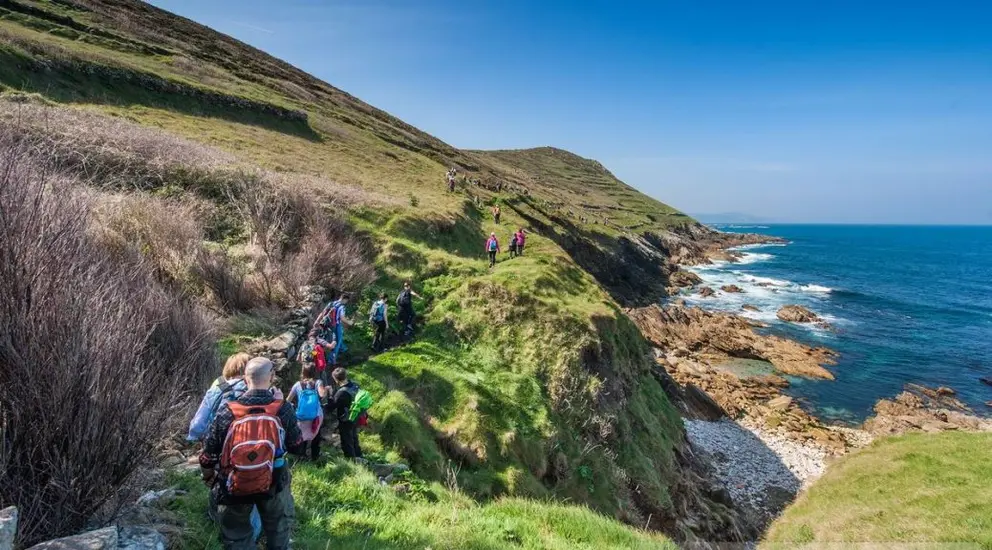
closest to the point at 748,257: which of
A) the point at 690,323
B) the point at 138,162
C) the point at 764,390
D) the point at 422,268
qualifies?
the point at 690,323

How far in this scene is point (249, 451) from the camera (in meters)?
4.97

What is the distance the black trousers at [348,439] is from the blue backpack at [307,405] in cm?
168

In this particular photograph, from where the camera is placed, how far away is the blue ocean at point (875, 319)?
3706cm

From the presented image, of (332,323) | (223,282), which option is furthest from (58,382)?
(223,282)

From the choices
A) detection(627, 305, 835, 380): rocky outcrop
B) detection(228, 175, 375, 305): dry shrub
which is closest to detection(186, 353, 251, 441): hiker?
detection(228, 175, 375, 305): dry shrub

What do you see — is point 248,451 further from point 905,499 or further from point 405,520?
point 905,499

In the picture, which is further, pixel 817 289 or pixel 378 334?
pixel 817 289

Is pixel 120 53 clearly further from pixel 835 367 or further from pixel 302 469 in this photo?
pixel 835 367

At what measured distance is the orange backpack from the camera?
196 inches

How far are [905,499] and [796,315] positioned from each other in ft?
157

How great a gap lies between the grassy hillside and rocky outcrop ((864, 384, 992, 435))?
17663mm

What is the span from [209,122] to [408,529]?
44.1 metres

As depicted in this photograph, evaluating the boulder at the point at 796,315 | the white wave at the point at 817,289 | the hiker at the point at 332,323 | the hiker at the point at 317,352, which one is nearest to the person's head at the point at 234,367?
the hiker at the point at 317,352

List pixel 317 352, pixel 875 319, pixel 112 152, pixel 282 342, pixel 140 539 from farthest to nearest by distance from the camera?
1. pixel 875 319
2. pixel 112 152
3. pixel 282 342
4. pixel 317 352
5. pixel 140 539
